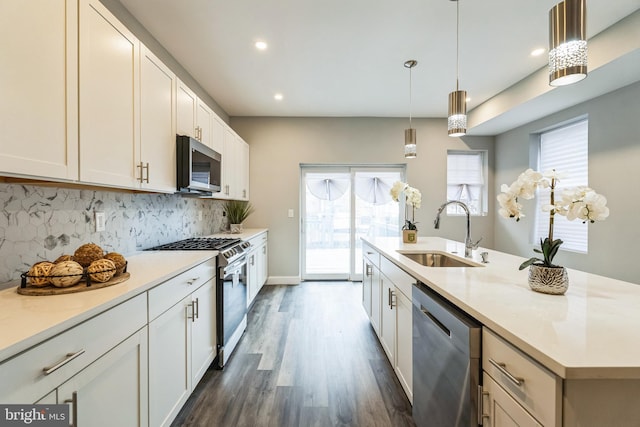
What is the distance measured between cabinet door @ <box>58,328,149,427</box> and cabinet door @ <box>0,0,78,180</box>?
0.75 m

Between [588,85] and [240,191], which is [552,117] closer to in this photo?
[588,85]

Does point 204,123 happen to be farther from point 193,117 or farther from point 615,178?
point 615,178

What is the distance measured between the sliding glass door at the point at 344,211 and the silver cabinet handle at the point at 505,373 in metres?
3.71

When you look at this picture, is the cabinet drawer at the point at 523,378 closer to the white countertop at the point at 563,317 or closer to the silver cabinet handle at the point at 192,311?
the white countertop at the point at 563,317

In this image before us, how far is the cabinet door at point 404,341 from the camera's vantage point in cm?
156

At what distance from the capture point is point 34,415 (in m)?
0.73

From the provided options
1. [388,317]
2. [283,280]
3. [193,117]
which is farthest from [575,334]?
[283,280]

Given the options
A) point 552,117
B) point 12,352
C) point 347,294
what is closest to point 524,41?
point 552,117

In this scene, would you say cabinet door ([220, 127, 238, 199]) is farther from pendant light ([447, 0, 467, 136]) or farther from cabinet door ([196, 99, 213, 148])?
pendant light ([447, 0, 467, 136])

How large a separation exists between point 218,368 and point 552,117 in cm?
478

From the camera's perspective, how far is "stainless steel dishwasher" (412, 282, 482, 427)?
93 cm

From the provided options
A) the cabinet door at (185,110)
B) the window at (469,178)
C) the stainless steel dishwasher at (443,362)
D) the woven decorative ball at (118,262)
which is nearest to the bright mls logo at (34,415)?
the woven decorative ball at (118,262)

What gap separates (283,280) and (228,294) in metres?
2.28

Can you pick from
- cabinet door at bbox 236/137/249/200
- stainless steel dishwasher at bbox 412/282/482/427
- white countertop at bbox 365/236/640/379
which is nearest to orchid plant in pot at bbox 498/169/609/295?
white countertop at bbox 365/236/640/379
